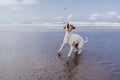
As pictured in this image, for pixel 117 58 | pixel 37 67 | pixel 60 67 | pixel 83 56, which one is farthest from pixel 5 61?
pixel 117 58

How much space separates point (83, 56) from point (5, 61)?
2917 millimetres

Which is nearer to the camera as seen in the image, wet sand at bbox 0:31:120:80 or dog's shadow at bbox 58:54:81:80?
wet sand at bbox 0:31:120:80

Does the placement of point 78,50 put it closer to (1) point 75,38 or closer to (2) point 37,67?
(1) point 75,38

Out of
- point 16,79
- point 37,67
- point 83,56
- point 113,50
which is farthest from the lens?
point 113,50

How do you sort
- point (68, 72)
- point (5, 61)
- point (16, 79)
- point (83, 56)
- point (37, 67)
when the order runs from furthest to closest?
point (83, 56) < point (5, 61) < point (37, 67) < point (68, 72) < point (16, 79)

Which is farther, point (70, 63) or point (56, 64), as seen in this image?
point (70, 63)

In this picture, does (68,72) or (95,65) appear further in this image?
(95,65)

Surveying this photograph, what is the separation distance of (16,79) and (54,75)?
42.0 inches

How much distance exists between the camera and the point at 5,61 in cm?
924

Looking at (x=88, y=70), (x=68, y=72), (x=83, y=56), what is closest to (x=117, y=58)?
(x=83, y=56)

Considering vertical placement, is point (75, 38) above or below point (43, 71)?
above

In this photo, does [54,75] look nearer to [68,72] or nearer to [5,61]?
[68,72]

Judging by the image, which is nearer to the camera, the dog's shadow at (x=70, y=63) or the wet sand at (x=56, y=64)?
the wet sand at (x=56, y=64)

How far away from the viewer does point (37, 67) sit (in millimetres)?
8391
